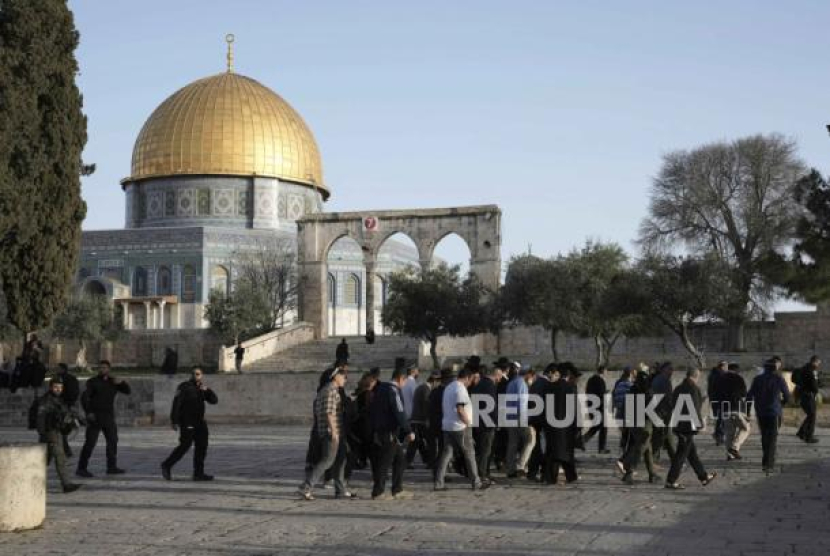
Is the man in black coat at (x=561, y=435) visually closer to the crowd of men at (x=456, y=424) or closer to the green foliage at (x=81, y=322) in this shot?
the crowd of men at (x=456, y=424)

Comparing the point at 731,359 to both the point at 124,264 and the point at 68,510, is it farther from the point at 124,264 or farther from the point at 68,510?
the point at 124,264

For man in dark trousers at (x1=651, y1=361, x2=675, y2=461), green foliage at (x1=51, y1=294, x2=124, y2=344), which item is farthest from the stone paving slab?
green foliage at (x1=51, y1=294, x2=124, y2=344)

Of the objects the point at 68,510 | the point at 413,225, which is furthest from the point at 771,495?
the point at 413,225

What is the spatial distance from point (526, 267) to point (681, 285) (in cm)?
583

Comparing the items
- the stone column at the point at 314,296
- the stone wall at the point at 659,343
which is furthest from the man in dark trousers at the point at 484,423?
the stone column at the point at 314,296

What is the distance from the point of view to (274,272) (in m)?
58.1

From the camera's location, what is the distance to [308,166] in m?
66.8

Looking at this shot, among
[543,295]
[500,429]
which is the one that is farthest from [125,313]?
[500,429]

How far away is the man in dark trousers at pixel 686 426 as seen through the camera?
1245 cm

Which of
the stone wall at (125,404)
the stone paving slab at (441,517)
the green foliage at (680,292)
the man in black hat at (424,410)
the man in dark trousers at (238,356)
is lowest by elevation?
the stone paving slab at (441,517)

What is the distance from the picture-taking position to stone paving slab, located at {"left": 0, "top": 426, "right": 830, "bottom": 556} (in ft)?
28.9

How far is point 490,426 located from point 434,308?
24161mm

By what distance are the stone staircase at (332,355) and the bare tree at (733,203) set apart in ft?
36.4

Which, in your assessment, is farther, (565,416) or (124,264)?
(124,264)
